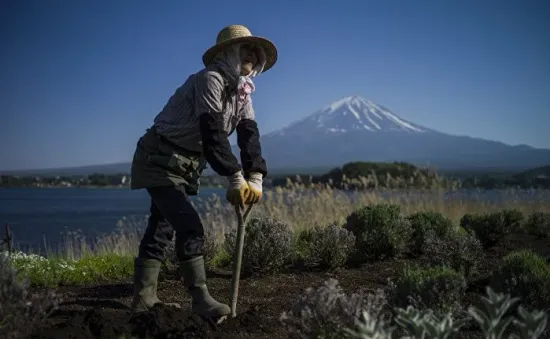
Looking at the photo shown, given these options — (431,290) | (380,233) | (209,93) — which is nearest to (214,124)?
(209,93)

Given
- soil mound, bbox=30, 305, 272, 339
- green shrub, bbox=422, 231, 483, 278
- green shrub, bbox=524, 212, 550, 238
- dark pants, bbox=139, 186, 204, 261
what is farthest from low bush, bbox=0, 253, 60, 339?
green shrub, bbox=524, 212, 550, 238

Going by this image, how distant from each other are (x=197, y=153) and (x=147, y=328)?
1.69m

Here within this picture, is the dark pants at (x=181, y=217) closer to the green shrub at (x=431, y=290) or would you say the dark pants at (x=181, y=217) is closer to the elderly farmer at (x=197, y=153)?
the elderly farmer at (x=197, y=153)

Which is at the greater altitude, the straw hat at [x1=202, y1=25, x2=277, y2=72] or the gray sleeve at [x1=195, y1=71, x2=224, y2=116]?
the straw hat at [x1=202, y1=25, x2=277, y2=72]

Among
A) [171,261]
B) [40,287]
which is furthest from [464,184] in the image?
[40,287]

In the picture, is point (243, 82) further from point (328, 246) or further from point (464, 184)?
point (464, 184)

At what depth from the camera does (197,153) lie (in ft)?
14.9

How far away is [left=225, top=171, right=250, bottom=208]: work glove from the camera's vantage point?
415cm

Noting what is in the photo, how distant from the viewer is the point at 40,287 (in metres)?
6.11

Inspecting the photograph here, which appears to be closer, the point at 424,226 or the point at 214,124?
the point at 214,124

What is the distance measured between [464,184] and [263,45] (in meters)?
11.6

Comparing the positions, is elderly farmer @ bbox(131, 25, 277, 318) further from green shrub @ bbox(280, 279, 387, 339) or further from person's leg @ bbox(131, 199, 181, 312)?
green shrub @ bbox(280, 279, 387, 339)

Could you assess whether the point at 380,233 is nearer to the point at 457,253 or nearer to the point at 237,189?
the point at 457,253

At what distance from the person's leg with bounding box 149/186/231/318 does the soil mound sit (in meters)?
0.39
